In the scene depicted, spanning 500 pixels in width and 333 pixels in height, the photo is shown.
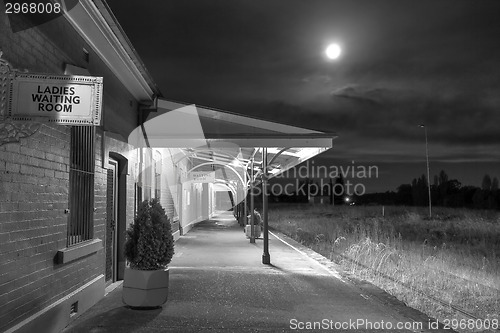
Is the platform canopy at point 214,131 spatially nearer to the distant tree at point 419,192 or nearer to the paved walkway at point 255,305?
the paved walkway at point 255,305

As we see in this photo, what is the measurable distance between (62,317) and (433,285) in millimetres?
6578

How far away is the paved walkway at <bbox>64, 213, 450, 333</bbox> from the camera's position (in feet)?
19.5

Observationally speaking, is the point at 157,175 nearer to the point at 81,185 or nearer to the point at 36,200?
the point at 81,185

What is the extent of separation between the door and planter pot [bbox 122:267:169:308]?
6.16ft

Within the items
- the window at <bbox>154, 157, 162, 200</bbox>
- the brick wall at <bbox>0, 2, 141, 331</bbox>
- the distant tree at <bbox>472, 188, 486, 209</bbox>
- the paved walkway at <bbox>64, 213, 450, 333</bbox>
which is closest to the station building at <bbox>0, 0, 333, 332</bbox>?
the brick wall at <bbox>0, 2, 141, 331</bbox>

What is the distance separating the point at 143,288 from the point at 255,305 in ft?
5.67

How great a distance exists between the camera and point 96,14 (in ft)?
19.4

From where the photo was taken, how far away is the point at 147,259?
21.5ft

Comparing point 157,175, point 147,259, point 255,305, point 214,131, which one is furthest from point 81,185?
point 157,175

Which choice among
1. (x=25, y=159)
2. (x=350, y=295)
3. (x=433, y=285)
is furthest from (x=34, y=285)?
(x=433, y=285)

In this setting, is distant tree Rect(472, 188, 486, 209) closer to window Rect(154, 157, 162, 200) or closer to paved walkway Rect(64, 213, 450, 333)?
window Rect(154, 157, 162, 200)

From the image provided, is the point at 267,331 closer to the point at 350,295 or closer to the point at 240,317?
the point at 240,317

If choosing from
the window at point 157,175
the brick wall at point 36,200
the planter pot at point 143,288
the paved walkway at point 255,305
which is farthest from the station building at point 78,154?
the window at point 157,175

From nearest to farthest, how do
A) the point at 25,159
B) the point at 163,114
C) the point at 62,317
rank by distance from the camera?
the point at 25,159
the point at 62,317
the point at 163,114
